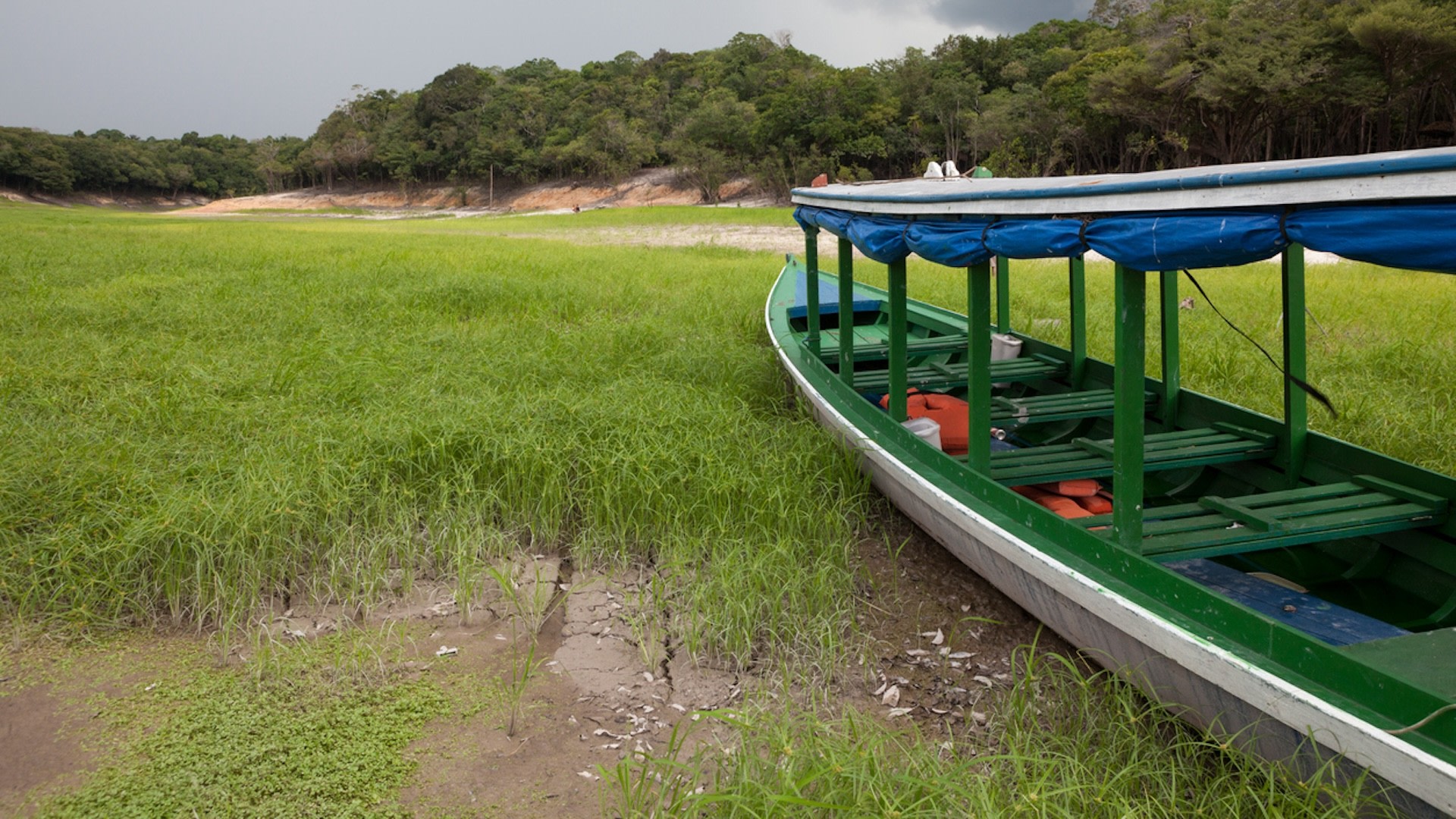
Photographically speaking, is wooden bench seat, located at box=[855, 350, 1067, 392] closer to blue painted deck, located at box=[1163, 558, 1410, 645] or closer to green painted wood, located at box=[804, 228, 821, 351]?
green painted wood, located at box=[804, 228, 821, 351]

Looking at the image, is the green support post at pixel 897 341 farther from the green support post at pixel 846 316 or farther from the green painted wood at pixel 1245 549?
the green support post at pixel 846 316

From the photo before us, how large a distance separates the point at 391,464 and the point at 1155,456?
12.6 ft

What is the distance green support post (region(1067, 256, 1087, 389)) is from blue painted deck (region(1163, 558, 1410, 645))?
1.93 meters

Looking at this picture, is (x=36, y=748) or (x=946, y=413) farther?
(x=946, y=413)

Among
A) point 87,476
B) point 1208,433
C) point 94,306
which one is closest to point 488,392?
point 87,476

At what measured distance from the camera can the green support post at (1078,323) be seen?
529 centimetres

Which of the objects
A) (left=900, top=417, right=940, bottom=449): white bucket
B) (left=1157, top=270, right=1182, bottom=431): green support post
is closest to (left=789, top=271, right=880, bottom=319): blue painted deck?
(left=900, top=417, right=940, bottom=449): white bucket

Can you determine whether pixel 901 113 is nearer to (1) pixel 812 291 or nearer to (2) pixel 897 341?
(1) pixel 812 291

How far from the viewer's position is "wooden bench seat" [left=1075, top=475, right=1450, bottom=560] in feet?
10.7

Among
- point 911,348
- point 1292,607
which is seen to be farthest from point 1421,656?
point 911,348

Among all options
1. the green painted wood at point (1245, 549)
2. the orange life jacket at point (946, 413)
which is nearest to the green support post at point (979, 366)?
the green painted wood at point (1245, 549)

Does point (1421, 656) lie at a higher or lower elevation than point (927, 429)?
lower

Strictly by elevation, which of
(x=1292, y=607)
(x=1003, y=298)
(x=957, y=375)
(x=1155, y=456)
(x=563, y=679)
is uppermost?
(x=1003, y=298)

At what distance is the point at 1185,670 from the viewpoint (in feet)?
8.91
